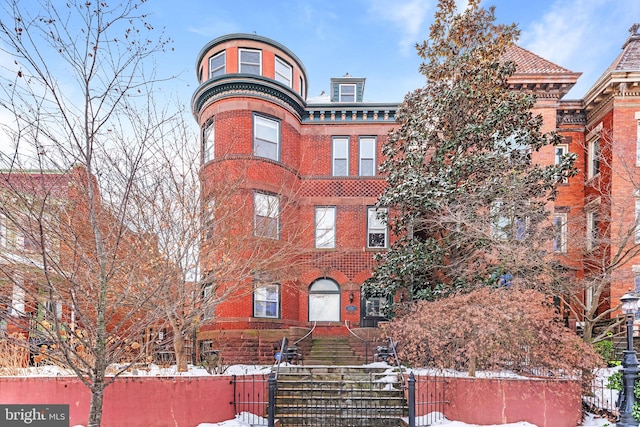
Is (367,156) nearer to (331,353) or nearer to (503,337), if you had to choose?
(331,353)

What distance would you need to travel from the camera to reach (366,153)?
18.1m

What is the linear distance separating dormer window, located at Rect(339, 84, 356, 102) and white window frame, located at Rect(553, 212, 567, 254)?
386 inches

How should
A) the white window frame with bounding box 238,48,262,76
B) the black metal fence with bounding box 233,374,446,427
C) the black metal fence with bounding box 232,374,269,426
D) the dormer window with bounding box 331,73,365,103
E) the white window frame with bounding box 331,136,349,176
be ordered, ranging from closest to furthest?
1. the black metal fence with bounding box 233,374,446,427
2. the black metal fence with bounding box 232,374,269,426
3. the white window frame with bounding box 238,48,262,76
4. the white window frame with bounding box 331,136,349,176
5. the dormer window with bounding box 331,73,365,103

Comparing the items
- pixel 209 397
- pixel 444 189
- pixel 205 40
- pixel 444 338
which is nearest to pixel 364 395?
pixel 444 338

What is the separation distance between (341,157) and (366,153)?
1.09 meters

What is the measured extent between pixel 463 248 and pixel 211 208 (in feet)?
27.2

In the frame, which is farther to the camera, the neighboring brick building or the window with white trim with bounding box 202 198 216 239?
the neighboring brick building

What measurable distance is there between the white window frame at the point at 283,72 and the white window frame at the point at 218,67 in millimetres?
1961

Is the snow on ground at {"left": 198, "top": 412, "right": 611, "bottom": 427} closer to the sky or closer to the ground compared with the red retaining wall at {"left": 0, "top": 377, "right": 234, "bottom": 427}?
closer to the ground

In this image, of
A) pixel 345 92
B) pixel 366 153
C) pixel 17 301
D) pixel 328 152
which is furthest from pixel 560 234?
pixel 17 301

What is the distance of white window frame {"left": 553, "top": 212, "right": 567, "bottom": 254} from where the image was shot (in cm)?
1342

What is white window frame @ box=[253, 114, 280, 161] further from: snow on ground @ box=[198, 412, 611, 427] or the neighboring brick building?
snow on ground @ box=[198, 412, 611, 427]

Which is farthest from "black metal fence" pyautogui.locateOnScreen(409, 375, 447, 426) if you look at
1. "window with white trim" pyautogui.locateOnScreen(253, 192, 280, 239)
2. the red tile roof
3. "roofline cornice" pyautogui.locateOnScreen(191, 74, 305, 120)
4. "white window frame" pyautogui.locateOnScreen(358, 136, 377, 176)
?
the red tile roof

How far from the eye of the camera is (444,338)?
9938 mm
